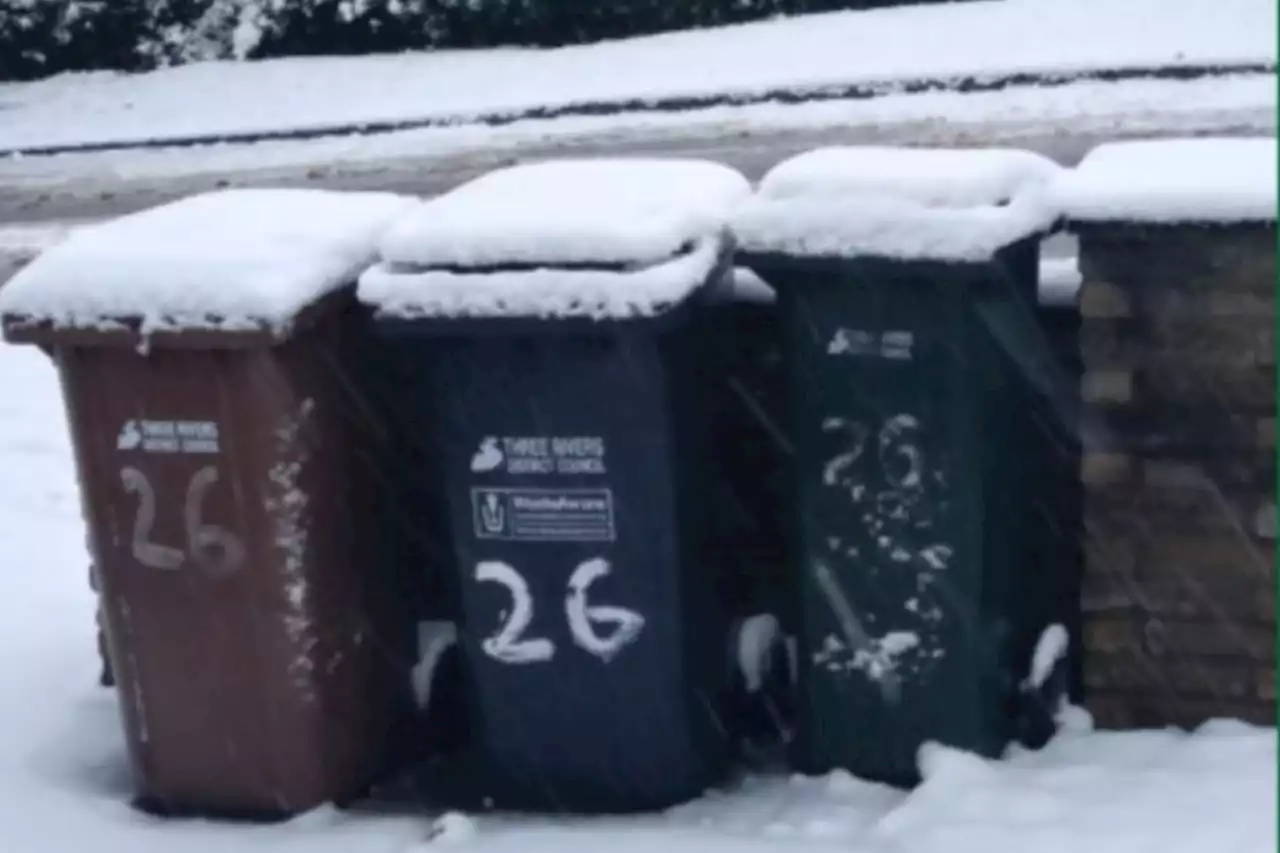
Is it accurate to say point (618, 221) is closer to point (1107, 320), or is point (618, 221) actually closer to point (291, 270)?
point (291, 270)

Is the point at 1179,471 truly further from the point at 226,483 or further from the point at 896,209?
the point at 226,483

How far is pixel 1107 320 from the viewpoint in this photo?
4098mm

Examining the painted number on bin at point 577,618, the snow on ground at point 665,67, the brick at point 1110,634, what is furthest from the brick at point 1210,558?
the snow on ground at point 665,67

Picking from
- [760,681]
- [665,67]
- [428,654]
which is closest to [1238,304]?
[760,681]

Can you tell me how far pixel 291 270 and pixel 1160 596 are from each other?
2019 millimetres

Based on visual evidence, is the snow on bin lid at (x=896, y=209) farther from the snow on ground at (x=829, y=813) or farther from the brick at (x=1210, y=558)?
the snow on ground at (x=829, y=813)

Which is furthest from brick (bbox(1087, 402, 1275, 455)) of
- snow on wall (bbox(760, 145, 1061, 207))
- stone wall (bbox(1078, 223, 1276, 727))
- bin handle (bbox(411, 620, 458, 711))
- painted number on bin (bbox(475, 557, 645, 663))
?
bin handle (bbox(411, 620, 458, 711))

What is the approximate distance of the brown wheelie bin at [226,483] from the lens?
4059 millimetres

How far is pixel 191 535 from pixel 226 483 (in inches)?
6.0

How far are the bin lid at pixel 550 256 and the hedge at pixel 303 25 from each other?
571 inches

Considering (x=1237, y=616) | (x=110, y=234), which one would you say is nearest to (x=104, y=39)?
Result: (x=110, y=234)

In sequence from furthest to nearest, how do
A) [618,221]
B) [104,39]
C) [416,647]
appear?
[104,39] < [416,647] < [618,221]

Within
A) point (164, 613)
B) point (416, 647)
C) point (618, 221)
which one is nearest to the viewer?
point (618, 221)

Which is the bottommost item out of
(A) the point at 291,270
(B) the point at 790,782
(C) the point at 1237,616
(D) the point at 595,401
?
(B) the point at 790,782
